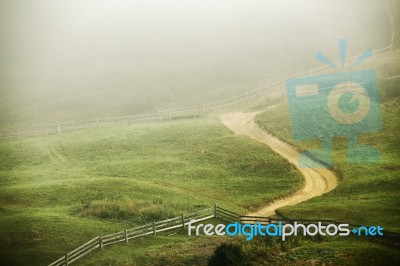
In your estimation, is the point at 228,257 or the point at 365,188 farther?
the point at 365,188

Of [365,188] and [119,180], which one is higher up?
[119,180]

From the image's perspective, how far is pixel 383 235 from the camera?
2558 cm

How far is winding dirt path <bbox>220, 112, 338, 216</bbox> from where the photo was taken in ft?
117

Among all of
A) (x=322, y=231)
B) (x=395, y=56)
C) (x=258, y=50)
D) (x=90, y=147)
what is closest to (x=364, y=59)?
(x=395, y=56)

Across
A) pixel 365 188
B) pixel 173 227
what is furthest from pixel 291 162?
pixel 173 227

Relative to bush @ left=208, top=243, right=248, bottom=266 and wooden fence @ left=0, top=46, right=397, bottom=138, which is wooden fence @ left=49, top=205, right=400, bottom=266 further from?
wooden fence @ left=0, top=46, right=397, bottom=138

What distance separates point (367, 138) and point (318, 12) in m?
62.2

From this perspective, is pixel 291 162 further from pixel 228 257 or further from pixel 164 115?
pixel 164 115

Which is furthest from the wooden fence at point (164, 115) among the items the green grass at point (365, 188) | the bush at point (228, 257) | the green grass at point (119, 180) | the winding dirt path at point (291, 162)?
the bush at point (228, 257)

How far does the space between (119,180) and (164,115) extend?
25218 mm

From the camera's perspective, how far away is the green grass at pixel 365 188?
30.0 metres

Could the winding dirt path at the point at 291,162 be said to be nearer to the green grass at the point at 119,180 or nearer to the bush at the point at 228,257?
the green grass at the point at 119,180

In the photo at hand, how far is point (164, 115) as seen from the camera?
63.8m

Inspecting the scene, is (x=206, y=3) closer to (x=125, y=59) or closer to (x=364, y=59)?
(x=125, y=59)
